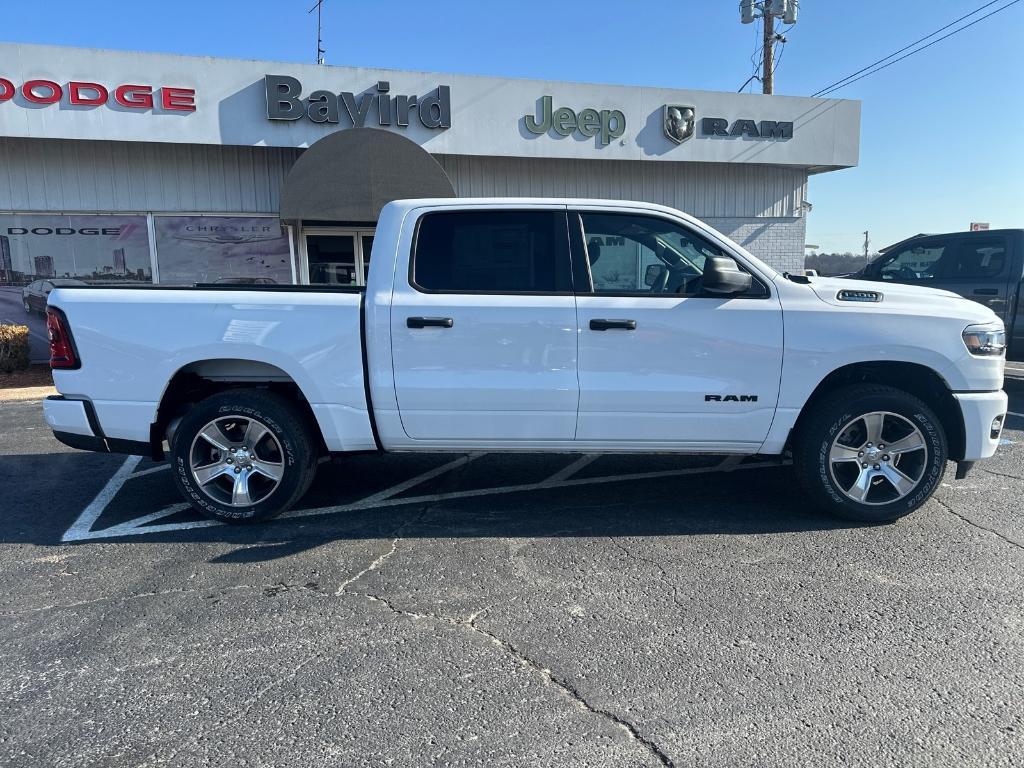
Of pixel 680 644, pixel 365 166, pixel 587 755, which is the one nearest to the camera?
pixel 587 755

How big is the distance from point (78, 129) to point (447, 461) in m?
9.12

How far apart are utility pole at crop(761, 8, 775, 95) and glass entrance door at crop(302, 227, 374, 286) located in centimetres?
1335

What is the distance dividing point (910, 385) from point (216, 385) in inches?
182

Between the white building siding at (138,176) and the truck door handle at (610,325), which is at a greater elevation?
the white building siding at (138,176)

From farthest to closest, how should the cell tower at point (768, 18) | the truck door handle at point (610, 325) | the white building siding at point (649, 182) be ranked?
1. the cell tower at point (768, 18)
2. the white building siding at point (649, 182)
3. the truck door handle at point (610, 325)

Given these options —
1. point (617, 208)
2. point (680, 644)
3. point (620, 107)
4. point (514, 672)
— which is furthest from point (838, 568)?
point (620, 107)

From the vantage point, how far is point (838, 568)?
3.80 metres

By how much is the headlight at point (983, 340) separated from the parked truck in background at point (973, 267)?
4.34m

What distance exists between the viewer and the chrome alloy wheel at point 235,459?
174 inches

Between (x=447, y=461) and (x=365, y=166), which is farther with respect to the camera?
(x=365, y=166)

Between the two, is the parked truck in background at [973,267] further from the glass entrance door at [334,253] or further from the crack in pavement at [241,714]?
the glass entrance door at [334,253]

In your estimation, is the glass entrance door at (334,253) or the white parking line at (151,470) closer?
the white parking line at (151,470)

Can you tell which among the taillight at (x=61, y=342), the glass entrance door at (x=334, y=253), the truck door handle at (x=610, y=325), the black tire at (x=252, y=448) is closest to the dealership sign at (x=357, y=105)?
the glass entrance door at (x=334, y=253)

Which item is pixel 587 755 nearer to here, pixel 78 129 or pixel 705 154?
pixel 78 129
